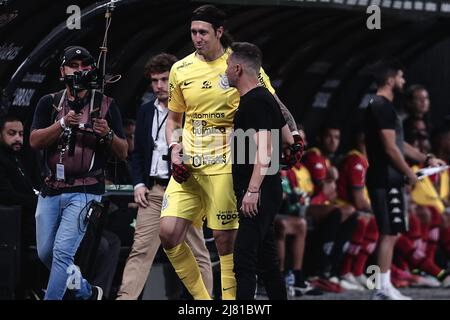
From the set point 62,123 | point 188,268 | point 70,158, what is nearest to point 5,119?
point 70,158

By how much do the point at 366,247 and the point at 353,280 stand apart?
13.7 inches

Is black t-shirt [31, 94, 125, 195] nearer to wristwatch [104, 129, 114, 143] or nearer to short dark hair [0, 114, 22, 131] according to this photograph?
wristwatch [104, 129, 114, 143]

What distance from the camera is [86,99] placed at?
9508 millimetres

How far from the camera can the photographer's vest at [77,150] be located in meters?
9.47

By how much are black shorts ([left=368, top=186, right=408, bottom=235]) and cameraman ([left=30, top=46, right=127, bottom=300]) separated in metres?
2.87

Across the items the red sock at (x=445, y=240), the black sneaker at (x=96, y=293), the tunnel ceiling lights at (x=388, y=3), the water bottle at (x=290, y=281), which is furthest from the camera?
the red sock at (x=445, y=240)

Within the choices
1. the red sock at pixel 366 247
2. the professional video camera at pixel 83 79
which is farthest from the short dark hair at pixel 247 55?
the red sock at pixel 366 247

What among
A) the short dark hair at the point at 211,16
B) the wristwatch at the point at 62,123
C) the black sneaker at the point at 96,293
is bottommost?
the black sneaker at the point at 96,293

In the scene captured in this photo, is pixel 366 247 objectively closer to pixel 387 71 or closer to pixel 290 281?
pixel 290 281

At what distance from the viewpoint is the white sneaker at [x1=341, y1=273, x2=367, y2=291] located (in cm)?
1347

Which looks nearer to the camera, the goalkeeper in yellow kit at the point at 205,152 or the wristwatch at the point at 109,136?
the goalkeeper in yellow kit at the point at 205,152

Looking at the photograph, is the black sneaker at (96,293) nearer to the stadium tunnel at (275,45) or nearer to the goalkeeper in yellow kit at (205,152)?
the goalkeeper in yellow kit at (205,152)

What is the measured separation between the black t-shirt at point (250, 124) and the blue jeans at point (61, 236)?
112 cm

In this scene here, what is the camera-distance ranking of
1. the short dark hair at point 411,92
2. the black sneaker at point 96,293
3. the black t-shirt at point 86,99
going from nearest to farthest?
the black t-shirt at point 86,99, the black sneaker at point 96,293, the short dark hair at point 411,92
